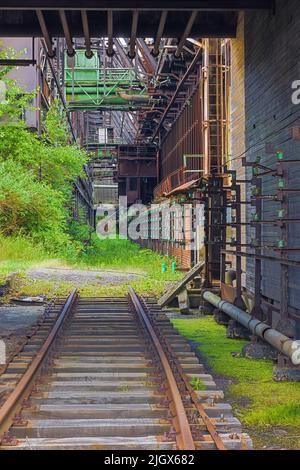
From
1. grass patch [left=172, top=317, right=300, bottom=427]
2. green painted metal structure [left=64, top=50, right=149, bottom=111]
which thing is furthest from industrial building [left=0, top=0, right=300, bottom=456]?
green painted metal structure [left=64, top=50, right=149, bottom=111]

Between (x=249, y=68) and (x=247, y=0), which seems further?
(x=249, y=68)

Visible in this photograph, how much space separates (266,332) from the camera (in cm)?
876

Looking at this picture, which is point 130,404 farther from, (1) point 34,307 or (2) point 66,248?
(2) point 66,248

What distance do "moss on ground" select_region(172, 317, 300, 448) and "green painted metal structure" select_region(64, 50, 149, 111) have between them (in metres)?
22.3

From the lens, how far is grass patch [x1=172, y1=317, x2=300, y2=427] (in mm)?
6414

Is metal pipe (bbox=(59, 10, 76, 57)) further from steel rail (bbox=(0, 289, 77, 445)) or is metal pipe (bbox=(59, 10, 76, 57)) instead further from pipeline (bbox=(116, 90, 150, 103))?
pipeline (bbox=(116, 90, 150, 103))

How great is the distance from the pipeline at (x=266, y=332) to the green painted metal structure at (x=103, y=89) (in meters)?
20.9

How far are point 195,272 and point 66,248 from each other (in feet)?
48.4

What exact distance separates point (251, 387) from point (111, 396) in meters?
2.08

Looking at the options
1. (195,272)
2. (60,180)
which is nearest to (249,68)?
(195,272)

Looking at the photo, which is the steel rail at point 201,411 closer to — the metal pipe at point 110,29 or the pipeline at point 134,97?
the metal pipe at point 110,29

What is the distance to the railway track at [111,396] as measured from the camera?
5.14 metres

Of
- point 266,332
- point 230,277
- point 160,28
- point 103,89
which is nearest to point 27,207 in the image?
point 103,89
